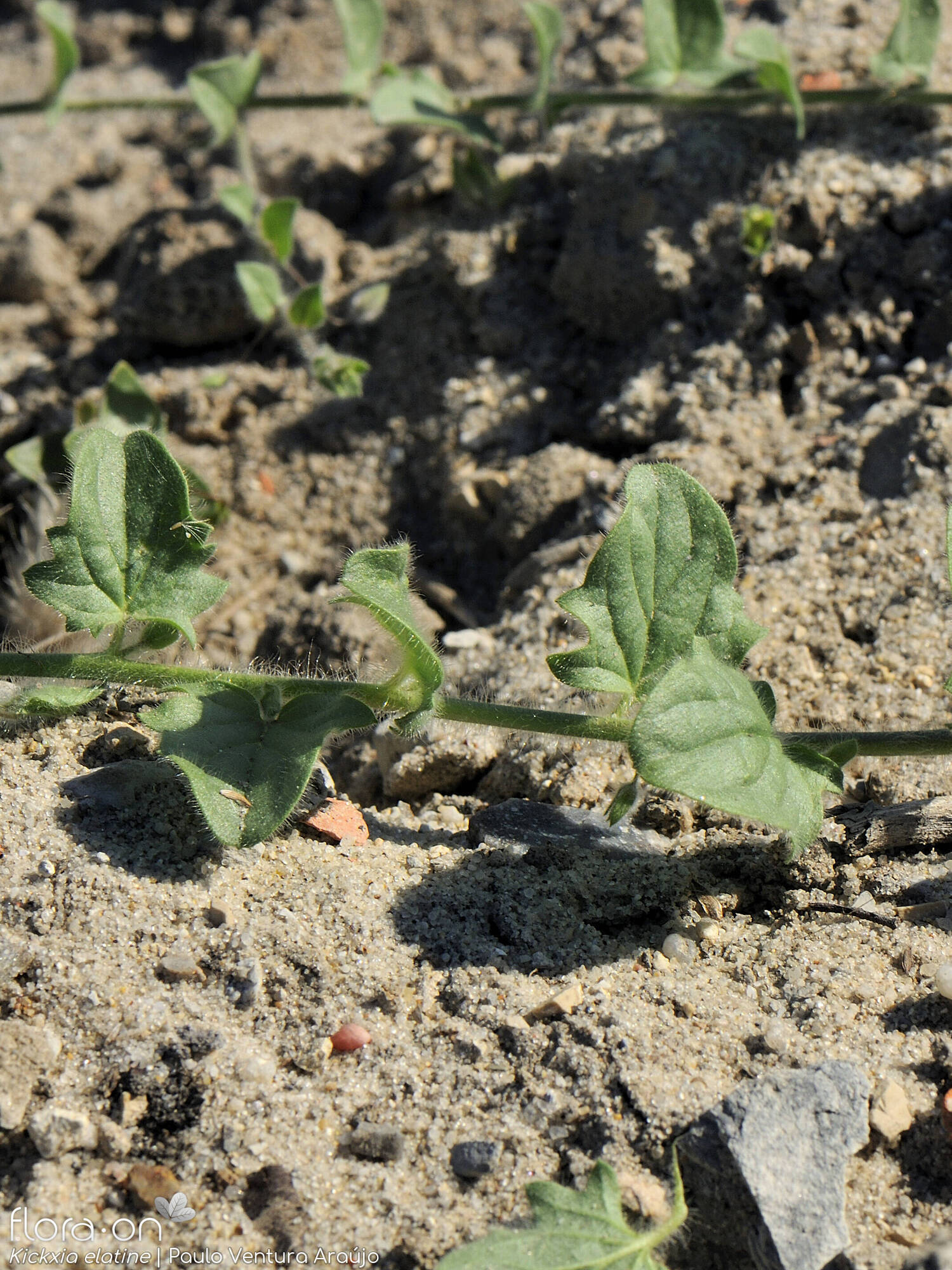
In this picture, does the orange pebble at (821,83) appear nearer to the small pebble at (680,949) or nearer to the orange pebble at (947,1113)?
the small pebble at (680,949)

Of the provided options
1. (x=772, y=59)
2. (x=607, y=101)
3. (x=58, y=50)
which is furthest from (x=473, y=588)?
(x=58, y=50)

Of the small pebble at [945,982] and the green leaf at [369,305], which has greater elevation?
the green leaf at [369,305]

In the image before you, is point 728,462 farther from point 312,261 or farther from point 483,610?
point 312,261

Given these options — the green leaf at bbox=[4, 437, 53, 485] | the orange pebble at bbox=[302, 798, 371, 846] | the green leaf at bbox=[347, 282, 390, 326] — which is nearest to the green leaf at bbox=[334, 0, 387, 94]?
the green leaf at bbox=[347, 282, 390, 326]

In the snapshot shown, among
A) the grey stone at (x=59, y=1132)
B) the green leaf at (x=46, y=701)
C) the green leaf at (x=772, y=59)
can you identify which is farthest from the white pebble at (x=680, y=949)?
the green leaf at (x=772, y=59)

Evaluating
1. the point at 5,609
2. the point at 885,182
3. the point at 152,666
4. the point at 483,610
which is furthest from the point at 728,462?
the point at 5,609
